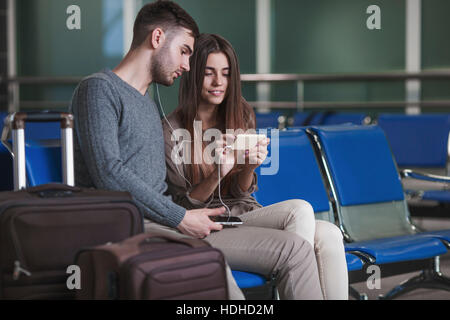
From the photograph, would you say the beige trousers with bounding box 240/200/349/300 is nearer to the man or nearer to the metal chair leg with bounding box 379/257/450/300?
the man

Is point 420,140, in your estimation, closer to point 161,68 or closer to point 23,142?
point 161,68

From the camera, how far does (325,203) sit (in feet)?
9.59

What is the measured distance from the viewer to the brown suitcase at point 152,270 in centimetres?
167

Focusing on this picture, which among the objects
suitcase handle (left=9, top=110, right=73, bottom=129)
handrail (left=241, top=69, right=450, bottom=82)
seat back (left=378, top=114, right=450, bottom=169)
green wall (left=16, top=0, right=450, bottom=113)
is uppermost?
green wall (left=16, top=0, right=450, bottom=113)

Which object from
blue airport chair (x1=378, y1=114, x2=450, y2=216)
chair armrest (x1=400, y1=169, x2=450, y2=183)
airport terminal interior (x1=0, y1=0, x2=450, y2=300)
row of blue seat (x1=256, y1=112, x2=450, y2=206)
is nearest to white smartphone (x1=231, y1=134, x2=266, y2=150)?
airport terminal interior (x1=0, y1=0, x2=450, y2=300)

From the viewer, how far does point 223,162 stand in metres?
2.33

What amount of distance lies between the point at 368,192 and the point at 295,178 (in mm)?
415

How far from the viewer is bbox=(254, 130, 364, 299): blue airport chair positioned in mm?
2809

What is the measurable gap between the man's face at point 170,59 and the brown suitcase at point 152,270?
65cm

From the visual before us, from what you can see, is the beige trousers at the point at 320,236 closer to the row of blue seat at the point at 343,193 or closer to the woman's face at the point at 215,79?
the row of blue seat at the point at 343,193
